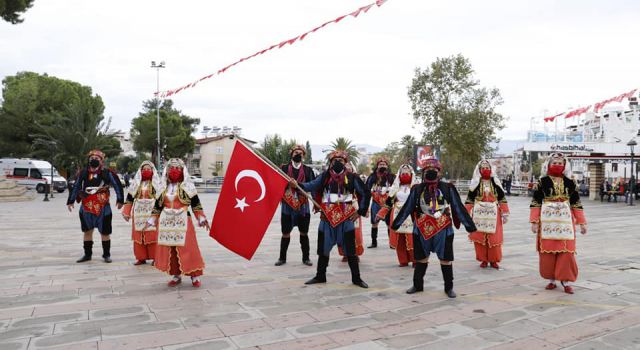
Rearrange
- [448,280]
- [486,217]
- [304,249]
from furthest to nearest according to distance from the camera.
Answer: [304,249] < [486,217] < [448,280]

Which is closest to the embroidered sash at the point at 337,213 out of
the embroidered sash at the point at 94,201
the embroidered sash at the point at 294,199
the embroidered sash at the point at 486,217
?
the embroidered sash at the point at 294,199

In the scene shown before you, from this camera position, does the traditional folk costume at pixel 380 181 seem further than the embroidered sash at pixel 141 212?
Yes

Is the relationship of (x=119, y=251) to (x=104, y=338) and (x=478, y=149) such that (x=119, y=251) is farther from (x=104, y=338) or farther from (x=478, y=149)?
(x=478, y=149)

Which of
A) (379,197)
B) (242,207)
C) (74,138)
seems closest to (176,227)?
(242,207)

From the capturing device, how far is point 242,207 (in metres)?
6.30

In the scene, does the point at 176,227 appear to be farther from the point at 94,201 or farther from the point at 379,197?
the point at 379,197

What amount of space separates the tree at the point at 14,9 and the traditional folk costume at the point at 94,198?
9377mm

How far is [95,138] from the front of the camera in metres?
32.0

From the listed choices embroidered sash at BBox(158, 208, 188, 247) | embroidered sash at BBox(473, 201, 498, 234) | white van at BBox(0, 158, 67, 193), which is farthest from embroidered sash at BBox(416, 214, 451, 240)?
white van at BBox(0, 158, 67, 193)

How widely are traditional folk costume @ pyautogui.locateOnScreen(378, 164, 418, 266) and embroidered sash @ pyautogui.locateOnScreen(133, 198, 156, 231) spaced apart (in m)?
3.79

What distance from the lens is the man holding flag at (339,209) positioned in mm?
6641

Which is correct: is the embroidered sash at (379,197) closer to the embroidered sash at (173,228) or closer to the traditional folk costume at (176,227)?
the traditional folk costume at (176,227)

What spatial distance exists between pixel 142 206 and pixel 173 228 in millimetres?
1952

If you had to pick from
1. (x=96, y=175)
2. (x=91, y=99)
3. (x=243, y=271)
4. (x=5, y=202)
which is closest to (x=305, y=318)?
(x=243, y=271)
